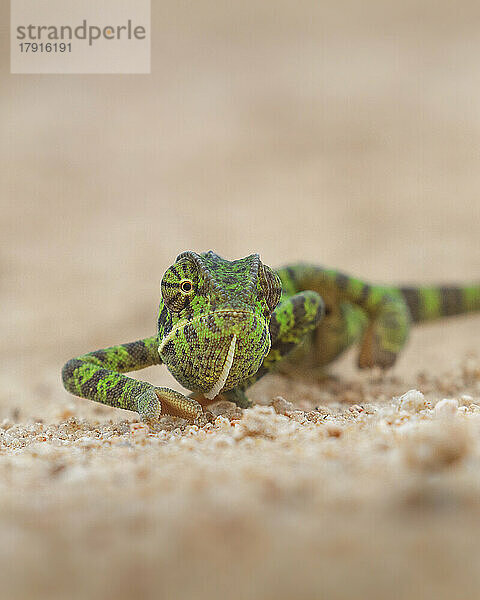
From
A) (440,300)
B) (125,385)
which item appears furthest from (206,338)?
(440,300)

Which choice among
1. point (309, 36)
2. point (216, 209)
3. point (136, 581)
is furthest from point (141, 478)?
point (309, 36)

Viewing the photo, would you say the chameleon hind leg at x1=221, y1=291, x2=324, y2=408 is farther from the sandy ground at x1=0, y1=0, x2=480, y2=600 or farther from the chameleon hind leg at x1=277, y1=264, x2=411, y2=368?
the chameleon hind leg at x1=277, y1=264, x2=411, y2=368

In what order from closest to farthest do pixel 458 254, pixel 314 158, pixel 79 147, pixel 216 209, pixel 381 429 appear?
pixel 381 429, pixel 458 254, pixel 216 209, pixel 314 158, pixel 79 147

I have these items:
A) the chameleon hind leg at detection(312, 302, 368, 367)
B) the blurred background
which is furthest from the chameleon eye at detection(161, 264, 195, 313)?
the blurred background

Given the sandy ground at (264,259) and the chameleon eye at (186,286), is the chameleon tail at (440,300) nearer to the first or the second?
the sandy ground at (264,259)

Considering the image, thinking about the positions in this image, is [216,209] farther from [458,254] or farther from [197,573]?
[197,573]

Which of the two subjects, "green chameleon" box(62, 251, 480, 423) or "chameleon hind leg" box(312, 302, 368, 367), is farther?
"chameleon hind leg" box(312, 302, 368, 367)
